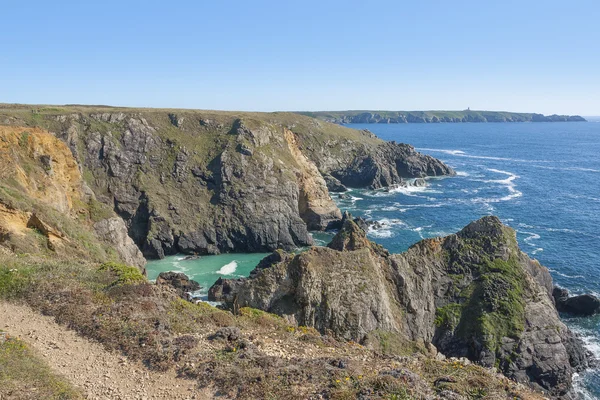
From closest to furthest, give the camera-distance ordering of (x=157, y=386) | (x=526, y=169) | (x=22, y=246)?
(x=157, y=386) → (x=22, y=246) → (x=526, y=169)

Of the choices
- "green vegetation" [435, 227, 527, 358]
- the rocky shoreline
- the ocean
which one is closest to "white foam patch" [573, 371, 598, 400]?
the ocean

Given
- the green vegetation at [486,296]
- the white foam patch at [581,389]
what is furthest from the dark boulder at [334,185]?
the white foam patch at [581,389]

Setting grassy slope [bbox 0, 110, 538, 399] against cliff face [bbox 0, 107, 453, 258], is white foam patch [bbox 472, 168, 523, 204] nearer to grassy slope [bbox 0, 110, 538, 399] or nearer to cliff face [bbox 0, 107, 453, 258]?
cliff face [bbox 0, 107, 453, 258]

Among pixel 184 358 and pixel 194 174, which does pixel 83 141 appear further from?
pixel 184 358

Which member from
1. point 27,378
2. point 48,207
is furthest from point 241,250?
point 27,378

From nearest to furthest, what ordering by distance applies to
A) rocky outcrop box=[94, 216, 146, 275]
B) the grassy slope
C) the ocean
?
the grassy slope, rocky outcrop box=[94, 216, 146, 275], the ocean

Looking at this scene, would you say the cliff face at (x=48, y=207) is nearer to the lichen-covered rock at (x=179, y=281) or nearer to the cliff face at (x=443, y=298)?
the lichen-covered rock at (x=179, y=281)

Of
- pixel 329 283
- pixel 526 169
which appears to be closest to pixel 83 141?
pixel 329 283
